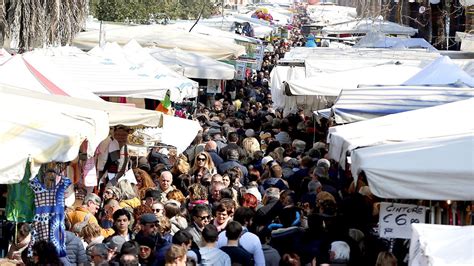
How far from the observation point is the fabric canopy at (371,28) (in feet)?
127

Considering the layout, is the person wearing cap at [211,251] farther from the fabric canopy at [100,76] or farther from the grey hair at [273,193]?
the fabric canopy at [100,76]

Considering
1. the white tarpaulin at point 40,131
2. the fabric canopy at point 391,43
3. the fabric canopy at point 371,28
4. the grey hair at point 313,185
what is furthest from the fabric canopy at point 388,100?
the fabric canopy at point 371,28

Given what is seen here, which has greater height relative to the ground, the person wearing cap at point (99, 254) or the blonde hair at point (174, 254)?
the blonde hair at point (174, 254)

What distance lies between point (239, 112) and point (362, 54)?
12.7 ft

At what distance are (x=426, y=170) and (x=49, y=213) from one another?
3184 mm

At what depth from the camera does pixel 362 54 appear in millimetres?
22766

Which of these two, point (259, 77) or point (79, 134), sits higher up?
point (79, 134)

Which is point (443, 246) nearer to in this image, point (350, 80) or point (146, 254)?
point (146, 254)

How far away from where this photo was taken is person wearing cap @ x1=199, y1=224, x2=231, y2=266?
8.70 metres

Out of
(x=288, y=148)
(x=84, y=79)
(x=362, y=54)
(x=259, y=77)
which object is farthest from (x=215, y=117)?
(x=259, y=77)

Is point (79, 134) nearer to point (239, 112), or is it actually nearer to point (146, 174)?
point (146, 174)

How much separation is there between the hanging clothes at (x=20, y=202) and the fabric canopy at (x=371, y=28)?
23801 mm

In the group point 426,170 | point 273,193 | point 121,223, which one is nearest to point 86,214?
point 121,223

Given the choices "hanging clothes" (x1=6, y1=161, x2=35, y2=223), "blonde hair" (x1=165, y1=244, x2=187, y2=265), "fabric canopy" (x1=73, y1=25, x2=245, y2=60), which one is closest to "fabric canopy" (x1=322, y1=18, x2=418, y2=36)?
"fabric canopy" (x1=73, y1=25, x2=245, y2=60)
